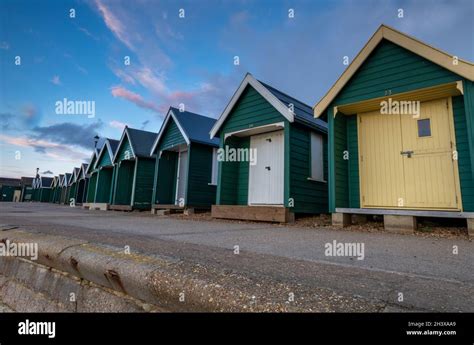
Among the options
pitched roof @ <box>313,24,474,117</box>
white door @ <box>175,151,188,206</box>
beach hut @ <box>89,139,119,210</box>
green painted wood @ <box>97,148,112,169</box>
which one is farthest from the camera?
green painted wood @ <box>97,148,112,169</box>

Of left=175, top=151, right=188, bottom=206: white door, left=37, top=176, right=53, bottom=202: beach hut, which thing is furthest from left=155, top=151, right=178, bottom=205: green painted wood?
left=37, top=176, right=53, bottom=202: beach hut

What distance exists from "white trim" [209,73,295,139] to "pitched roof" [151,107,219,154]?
2286 millimetres

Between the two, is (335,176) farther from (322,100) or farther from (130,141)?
(130,141)

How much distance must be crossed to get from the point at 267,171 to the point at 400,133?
4.02 meters

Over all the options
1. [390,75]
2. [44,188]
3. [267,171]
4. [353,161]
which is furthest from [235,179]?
[44,188]

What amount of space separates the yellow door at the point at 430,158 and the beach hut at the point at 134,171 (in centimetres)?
1340

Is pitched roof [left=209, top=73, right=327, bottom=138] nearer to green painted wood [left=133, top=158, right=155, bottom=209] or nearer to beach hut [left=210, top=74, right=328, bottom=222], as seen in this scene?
beach hut [left=210, top=74, right=328, bottom=222]

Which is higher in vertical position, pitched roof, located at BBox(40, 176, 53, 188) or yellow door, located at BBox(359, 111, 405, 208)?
pitched roof, located at BBox(40, 176, 53, 188)

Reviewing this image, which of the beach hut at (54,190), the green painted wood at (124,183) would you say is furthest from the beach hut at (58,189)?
the green painted wood at (124,183)

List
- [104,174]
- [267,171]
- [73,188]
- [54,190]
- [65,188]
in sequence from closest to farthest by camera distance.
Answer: [267,171], [104,174], [73,188], [65,188], [54,190]

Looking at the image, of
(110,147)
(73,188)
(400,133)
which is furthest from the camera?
(73,188)

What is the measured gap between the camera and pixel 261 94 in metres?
8.49

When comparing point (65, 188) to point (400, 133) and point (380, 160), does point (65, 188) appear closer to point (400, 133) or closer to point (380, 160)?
point (380, 160)

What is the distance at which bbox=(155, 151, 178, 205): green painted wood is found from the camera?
13156 mm
